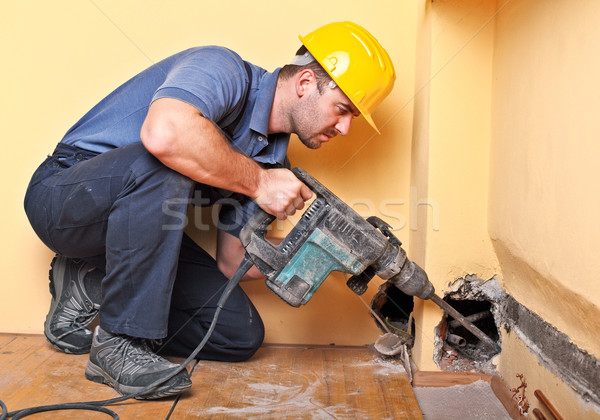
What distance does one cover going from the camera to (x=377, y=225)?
71.9 inches

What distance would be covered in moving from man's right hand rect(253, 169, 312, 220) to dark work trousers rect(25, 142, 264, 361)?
8.8 inches

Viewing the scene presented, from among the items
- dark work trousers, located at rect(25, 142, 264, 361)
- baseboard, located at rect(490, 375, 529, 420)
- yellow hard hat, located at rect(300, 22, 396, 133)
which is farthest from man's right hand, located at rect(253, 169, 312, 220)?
baseboard, located at rect(490, 375, 529, 420)

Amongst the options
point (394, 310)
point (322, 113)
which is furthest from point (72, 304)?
point (394, 310)

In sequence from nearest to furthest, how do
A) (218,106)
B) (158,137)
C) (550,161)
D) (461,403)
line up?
(550,161) < (158,137) < (218,106) < (461,403)

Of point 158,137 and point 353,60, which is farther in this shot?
point 353,60

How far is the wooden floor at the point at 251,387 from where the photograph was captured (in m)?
1.58

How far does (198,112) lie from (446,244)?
1.01m

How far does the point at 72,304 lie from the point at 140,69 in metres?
0.96

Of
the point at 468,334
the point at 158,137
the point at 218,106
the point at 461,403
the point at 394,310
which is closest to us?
the point at 158,137

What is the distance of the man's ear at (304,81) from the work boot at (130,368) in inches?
38.5

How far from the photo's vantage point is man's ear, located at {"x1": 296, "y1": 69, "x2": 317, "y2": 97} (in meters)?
1.87

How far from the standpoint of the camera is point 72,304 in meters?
2.06

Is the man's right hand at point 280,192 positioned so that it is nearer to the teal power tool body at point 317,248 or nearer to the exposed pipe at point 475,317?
the teal power tool body at point 317,248

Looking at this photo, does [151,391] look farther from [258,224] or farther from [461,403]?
[461,403]
